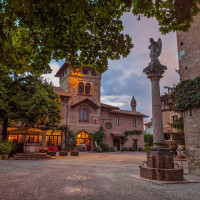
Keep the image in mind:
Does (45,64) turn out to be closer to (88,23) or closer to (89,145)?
(88,23)

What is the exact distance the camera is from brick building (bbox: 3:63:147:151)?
2727cm

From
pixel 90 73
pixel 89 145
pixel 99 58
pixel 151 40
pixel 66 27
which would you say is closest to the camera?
pixel 66 27

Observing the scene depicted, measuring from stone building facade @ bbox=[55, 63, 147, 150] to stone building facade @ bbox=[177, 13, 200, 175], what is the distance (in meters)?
18.8

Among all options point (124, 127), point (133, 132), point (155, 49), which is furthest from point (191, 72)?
point (133, 132)

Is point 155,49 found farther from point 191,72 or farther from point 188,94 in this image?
point 188,94

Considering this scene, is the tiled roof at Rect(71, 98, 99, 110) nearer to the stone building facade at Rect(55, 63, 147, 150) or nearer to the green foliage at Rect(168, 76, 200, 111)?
the stone building facade at Rect(55, 63, 147, 150)

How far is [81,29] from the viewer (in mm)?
5633

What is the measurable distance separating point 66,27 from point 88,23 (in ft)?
2.12

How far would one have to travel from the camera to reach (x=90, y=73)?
101 ft

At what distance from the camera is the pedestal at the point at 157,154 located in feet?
24.9

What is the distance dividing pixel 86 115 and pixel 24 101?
43.6 feet

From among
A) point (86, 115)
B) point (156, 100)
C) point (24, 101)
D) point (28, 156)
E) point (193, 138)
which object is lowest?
point (28, 156)

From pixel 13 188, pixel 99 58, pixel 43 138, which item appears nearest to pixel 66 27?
pixel 99 58

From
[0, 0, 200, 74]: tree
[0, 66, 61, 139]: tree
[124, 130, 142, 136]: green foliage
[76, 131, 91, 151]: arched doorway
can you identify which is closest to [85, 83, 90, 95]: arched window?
[76, 131, 91, 151]: arched doorway
